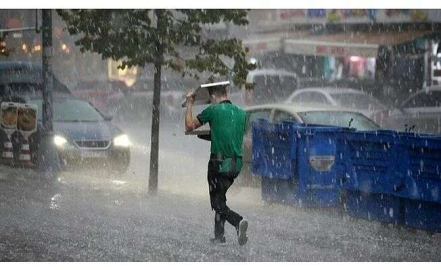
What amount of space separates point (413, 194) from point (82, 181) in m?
6.29

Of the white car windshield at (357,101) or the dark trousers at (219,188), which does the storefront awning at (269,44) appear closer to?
the white car windshield at (357,101)

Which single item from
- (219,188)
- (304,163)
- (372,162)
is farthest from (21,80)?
(219,188)

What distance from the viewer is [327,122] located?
14.2m

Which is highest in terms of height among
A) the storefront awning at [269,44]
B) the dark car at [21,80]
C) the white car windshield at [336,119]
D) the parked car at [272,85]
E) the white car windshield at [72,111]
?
the storefront awning at [269,44]

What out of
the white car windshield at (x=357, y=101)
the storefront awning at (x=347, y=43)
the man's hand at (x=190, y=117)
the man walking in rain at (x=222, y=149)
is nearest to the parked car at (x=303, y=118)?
the man walking in rain at (x=222, y=149)

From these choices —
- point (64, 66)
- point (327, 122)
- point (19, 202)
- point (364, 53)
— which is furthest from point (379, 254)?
point (64, 66)

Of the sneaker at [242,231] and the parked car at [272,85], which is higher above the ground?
the sneaker at [242,231]

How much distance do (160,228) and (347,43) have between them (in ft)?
51.2

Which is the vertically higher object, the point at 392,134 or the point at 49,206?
the point at 392,134

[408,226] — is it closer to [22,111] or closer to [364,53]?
[22,111]

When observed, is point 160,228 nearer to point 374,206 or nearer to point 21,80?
point 374,206

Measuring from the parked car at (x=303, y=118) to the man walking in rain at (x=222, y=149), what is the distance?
3907 mm

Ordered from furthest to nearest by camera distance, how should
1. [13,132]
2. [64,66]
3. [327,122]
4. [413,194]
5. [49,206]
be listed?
[64,66] → [13,132] → [327,122] → [49,206] → [413,194]

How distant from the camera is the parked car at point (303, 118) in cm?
1423
